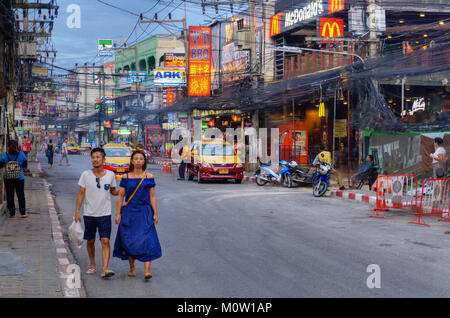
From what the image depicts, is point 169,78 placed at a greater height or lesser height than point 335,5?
lesser

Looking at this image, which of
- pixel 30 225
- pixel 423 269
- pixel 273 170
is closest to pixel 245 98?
pixel 273 170

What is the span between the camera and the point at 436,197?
14008mm

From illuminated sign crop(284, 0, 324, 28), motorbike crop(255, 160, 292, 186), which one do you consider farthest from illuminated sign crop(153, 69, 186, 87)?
motorbike crop(255, 160, 292, 186)

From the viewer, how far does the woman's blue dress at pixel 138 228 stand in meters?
7.18

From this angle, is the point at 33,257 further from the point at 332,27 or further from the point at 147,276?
the point at 332,27

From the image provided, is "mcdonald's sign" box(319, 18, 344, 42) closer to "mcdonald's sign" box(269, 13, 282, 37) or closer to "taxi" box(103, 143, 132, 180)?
"mcdonald's sign" box(269, 13, 282, 37)

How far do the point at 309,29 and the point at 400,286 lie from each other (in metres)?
28.3

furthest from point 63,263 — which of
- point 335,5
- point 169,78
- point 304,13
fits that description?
point 169,78

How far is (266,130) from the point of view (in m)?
36.3

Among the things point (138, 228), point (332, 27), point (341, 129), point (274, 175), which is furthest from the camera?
point (341, 129)

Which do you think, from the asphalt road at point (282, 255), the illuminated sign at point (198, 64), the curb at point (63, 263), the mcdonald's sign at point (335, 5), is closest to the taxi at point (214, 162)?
the asphalt road at point (282, 255)

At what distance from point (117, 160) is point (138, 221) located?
20678mm

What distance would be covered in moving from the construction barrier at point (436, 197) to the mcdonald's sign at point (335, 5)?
54.8 feet
